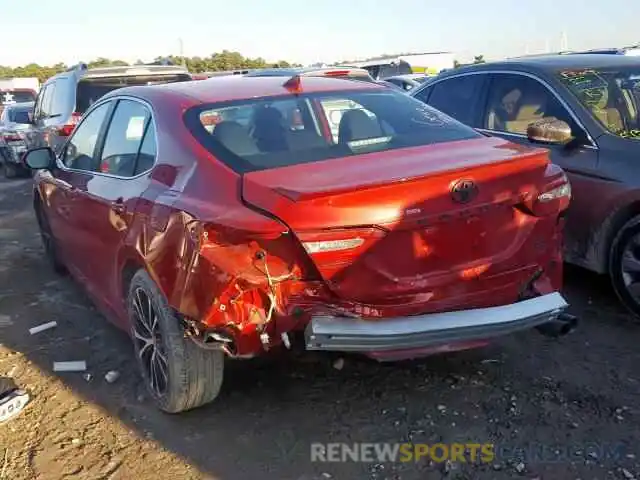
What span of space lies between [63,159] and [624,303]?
4.00 m

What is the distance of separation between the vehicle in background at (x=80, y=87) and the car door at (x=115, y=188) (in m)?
5.04

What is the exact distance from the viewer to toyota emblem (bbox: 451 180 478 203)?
3104 millimetres

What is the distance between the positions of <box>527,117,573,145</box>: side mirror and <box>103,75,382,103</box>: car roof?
1.19 meters

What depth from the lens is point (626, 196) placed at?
4.35m

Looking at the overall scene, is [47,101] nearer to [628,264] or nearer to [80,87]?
[80,87]

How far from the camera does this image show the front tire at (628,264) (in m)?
4.34

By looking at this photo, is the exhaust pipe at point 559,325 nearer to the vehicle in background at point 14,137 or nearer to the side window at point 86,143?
the side window at point 86,143

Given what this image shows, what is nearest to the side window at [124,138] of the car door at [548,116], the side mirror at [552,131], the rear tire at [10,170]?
the side mirror at [552,131]

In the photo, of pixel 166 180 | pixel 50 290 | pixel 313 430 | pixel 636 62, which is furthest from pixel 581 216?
pixel 50 290

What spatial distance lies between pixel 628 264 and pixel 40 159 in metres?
4.16

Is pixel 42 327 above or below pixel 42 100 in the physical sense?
below

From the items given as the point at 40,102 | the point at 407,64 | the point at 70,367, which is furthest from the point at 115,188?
the point at 407,64

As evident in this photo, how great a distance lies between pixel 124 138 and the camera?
4.19 metres

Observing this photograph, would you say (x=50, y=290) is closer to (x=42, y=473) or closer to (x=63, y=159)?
(x=63, y=159)
